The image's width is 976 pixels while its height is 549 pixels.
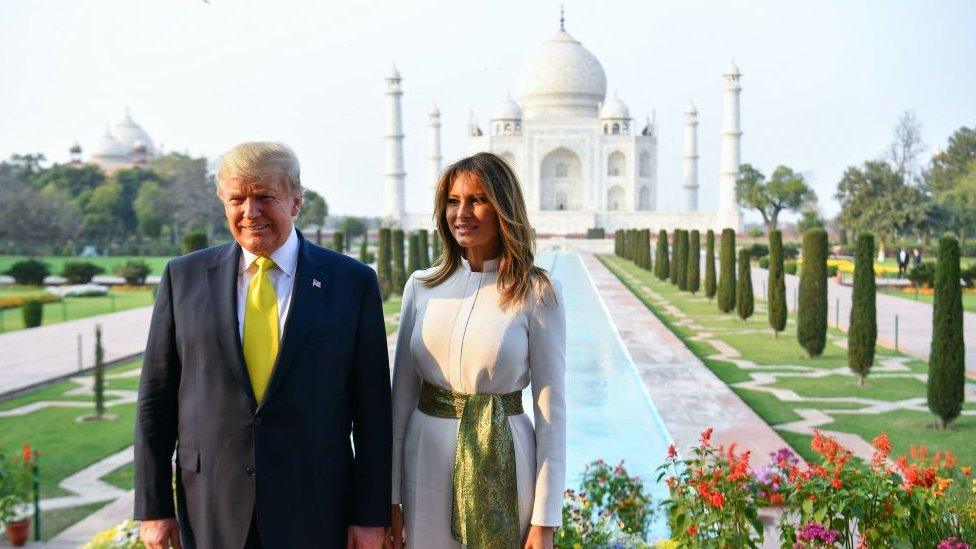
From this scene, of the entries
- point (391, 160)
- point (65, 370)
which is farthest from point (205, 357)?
point (391, 160)

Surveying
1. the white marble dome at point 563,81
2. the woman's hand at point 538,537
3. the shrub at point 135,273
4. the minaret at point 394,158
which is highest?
the white marble dome at point 563,81

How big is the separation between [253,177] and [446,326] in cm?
44

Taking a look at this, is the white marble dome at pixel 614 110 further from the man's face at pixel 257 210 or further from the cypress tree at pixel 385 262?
the man's face at pixel 257 210

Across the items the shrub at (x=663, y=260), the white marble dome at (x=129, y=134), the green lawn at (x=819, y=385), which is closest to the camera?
the green lawn at (x=819, y=385)

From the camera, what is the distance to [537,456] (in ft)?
5.85

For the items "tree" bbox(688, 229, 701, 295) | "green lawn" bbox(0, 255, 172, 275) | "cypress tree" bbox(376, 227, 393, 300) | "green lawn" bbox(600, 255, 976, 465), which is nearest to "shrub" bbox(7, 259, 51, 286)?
"green lawn" bbox(0, 255, 172, 275)

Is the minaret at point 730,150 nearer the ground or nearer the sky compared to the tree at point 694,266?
nearer the sky

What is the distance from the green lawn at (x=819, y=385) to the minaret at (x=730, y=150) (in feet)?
79.9

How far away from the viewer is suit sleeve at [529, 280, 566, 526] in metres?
1.76

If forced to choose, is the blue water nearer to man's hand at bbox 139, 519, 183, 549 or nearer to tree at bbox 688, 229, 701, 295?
man's hand at bbox 139, 519, 183, 549

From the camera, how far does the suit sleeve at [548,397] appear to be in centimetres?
176

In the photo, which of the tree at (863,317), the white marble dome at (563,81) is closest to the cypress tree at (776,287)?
the tree at (863,317)

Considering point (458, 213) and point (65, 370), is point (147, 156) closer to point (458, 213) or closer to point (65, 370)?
point (65, 370)

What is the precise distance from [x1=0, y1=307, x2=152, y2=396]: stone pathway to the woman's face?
19.5ft
